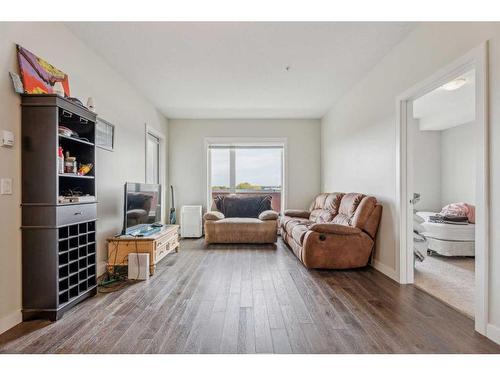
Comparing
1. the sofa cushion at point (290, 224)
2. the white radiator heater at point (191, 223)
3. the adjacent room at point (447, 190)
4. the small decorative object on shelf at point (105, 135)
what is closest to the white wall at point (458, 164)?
the adjacent room at point (447, 190)

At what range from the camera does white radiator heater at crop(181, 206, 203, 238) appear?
5.68 metres

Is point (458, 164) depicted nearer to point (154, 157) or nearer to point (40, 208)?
point (154, 157)

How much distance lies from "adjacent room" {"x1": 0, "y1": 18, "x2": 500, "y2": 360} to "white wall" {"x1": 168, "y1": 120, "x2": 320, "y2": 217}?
554mm

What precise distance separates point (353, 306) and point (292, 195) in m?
3.87

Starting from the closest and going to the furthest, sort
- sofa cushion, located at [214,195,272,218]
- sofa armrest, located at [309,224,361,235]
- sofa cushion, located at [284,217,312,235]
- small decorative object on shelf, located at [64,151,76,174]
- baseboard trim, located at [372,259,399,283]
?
small decorative object on shelf, located at [64,151,76,174] → baseboard trim, located at [372,259,399,283] → sofa armrest, located at [309,224,361,235] → sofa cushion, located at [284,217,312,235] → sofa cushion, located at [214,195,272,218]

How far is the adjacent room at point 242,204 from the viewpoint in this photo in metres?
1.94

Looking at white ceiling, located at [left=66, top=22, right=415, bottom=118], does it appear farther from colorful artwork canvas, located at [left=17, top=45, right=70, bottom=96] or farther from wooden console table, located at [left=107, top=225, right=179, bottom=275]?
wooden console table, located at [left=107, top=225, right=179, bottom=275]

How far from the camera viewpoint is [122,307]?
7.95 feet

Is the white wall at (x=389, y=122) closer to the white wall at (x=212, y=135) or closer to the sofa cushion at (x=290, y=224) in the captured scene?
the white wall at (x=212, y=135)

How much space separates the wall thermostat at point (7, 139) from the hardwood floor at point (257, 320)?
1.35 m

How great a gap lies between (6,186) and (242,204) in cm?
400

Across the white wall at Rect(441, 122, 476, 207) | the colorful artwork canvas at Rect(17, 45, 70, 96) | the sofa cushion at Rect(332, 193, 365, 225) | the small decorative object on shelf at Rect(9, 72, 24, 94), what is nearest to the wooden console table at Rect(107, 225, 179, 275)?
the colorful artwork canvas at Rect(17, 45, 70, 96)

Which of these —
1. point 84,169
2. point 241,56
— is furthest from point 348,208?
point 84,169
